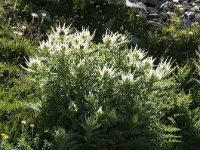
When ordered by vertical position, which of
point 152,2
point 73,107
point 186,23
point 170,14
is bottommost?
point 73,107

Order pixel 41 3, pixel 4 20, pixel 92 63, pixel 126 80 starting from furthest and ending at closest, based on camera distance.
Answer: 1. pixel 41 3
2. pixel 4 20
3. pixel 92 63
4. pixel 126 80

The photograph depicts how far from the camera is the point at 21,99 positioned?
17.1 ft

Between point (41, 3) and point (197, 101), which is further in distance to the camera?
point (41, 3)

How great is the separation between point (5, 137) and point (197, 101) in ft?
8.83

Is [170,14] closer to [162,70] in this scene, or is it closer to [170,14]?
[170,14]

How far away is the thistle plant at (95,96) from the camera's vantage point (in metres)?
4.20

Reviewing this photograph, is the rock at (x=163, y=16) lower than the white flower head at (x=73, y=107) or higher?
higher

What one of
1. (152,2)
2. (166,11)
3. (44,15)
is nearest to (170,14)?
(166,11)

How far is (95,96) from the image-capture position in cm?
434

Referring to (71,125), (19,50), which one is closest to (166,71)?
(71,125)

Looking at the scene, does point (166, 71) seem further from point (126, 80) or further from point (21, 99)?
point (21, 99)

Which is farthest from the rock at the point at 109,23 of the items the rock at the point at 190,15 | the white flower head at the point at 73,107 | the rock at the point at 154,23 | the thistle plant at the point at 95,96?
the white flower head at the point at 73,107

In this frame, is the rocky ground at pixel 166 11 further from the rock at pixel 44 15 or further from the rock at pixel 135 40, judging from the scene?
the rock at pixel 44 15

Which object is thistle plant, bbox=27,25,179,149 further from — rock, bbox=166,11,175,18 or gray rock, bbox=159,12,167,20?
rock, bbox=166,11,175,18
